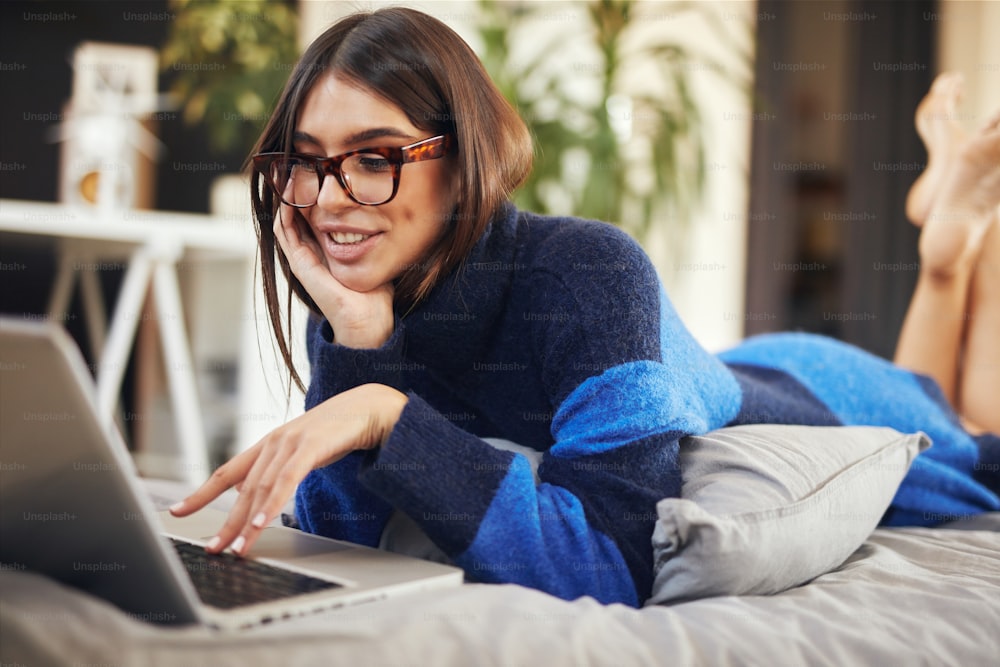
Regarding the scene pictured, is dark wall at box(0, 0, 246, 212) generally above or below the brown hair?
above

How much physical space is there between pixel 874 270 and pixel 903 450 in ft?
7.91

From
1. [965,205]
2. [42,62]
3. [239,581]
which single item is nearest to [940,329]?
[965,205]

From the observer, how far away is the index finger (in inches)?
33.1

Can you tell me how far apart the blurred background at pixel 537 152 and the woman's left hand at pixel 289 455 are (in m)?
1.56

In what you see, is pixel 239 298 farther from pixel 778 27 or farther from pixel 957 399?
pixel 957 399

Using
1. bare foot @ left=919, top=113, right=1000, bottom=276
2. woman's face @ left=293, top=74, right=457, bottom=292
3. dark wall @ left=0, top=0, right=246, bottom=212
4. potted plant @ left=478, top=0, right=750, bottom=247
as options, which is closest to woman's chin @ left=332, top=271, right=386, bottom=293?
woman's face @ left=293, top=74, right=457, bottom=292

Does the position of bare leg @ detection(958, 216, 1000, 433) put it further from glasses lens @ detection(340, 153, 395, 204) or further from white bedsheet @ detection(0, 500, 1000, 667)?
glasses lens @ detection(340, 153, 395, 204)

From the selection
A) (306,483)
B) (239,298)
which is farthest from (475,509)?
(239,298)

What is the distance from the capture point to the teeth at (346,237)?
109 centimetres

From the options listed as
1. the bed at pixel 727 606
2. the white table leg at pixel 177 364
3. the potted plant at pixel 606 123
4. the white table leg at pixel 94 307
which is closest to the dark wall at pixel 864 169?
the potted plant at pixel 606 123

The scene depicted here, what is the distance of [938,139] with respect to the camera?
185 cm

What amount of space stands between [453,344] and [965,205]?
3.58 ft

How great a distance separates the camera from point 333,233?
1098 millimetres

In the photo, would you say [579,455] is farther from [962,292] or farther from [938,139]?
[938,139]
